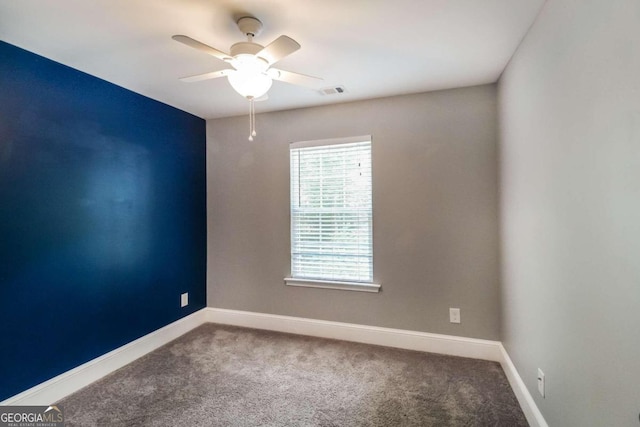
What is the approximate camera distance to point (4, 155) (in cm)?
188

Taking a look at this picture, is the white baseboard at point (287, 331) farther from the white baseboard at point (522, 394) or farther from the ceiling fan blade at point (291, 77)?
the ceiling fan blade at point (291, 77)

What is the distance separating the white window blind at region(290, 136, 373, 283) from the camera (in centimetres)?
298

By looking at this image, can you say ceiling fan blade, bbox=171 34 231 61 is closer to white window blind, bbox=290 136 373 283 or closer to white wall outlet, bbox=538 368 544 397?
white window blind, bbox=290 136 373 283

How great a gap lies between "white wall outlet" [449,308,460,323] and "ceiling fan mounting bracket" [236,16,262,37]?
2652mm

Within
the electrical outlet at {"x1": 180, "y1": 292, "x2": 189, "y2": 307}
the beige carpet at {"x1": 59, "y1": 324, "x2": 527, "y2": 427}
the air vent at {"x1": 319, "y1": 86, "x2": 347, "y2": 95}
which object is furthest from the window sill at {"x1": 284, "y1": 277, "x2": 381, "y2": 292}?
the air vent at {"x1": 319, "y1": 86, "x2": 347, "y2": 95}

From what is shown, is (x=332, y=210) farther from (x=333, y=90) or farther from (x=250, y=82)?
(x=250, y=82)

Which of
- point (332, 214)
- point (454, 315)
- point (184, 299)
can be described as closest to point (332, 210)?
point (332, 214)

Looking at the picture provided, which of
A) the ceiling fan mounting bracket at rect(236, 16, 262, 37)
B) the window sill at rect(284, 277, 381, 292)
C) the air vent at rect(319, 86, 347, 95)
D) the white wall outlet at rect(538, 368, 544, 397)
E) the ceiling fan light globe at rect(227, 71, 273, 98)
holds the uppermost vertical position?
the air vent at rect(319, 86, 347, 95)

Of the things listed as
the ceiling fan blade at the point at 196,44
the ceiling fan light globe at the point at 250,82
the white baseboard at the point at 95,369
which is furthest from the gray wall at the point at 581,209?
the white baseboard at the point at 95,369

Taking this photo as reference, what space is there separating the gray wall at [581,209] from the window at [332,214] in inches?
52.0

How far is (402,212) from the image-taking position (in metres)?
2.83

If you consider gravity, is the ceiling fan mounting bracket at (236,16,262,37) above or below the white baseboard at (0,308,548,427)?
above

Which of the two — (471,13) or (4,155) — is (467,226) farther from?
(4,155)

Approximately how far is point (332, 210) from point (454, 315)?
4.90 ft
